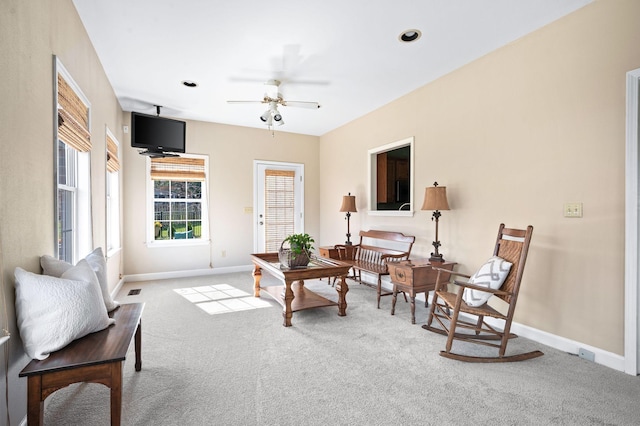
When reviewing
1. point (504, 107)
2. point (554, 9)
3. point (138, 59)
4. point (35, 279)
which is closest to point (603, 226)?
point (504, 107)

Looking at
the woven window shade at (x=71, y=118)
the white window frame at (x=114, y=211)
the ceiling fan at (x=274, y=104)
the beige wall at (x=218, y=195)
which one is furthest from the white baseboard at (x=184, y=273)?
the ceiling fan at (x=274, y=104)

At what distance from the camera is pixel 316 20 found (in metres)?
2.77

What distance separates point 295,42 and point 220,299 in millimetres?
3268

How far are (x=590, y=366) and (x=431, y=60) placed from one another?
3.18 m

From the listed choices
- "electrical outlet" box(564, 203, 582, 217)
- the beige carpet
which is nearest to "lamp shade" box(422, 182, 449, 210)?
"electrical outlet" box(564, 203, 582, 217)

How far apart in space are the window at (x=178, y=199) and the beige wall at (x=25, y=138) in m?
3.18

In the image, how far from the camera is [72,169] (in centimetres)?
292

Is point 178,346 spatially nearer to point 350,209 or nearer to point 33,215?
point 33,215

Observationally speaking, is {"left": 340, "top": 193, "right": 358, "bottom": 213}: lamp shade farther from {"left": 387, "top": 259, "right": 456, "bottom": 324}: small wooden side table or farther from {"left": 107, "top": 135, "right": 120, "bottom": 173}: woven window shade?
{"left": 107, "top": 135, "right": 120, "bottom": 173}: woven window shade

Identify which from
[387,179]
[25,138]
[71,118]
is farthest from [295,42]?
[387,179]

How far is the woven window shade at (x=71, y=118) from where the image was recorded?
2.27 metres

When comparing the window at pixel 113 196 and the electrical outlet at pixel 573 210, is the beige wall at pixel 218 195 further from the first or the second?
the electrical outlet at pixel 573 210

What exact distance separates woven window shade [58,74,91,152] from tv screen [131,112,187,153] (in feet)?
5.55

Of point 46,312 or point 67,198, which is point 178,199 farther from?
point 46,312
